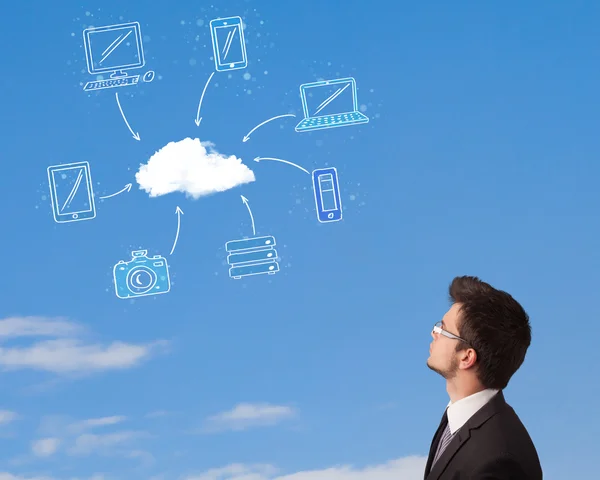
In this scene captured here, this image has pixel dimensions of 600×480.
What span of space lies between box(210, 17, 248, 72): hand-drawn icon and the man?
219cm

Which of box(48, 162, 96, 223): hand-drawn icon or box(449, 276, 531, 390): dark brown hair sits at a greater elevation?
box(48, 162, 96, 223): hand-drawn icon

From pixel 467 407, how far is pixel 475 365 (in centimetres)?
10

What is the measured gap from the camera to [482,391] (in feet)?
6.24

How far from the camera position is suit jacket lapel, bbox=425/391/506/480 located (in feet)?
5.87

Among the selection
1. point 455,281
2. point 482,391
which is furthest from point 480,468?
point 455,281

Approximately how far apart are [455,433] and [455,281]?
0.36m

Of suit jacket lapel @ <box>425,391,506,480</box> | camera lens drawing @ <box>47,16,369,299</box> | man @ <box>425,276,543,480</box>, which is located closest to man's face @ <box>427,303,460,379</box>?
man @ <box>425,276,543,480</box>

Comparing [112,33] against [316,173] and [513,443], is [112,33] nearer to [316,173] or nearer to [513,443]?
[316,173]

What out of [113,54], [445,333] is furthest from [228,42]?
[445,333]

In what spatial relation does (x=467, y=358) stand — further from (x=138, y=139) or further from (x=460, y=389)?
(x=138, y=139)

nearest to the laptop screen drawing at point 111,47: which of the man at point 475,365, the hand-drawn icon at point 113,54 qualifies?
the hand-drawn icon at point 113,54

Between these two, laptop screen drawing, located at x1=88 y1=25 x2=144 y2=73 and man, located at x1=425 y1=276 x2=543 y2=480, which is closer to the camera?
man, located at x1=425 y1=276 x2=543 y2=480

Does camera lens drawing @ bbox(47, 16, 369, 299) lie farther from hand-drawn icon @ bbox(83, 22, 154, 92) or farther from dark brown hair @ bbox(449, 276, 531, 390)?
dark brown hair @ bbox(449, 276, 531, 390)

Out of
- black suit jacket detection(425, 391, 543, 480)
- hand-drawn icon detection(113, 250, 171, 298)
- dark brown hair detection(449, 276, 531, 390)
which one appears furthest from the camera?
hand-drawn icon detection(113, 250, 171, 298)
